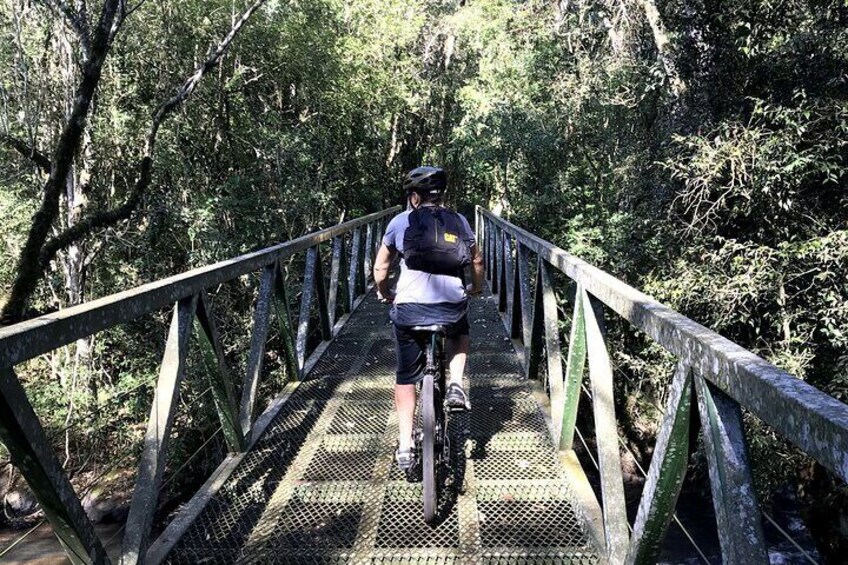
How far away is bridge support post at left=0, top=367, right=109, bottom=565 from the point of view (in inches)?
58.6

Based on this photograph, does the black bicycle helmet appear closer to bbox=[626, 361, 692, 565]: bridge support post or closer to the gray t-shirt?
the gray t-shirt

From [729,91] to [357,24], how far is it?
9.50 metres

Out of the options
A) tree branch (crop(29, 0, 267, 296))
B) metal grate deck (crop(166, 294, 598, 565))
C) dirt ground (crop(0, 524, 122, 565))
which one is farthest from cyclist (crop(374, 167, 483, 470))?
dirt ground (crop(0, 524, 122, 565))

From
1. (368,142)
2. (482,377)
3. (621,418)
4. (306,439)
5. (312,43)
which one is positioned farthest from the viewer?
(368,142)

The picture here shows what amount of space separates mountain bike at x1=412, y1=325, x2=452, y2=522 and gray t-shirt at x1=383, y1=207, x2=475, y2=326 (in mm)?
62

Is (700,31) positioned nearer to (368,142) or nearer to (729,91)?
(729,91)

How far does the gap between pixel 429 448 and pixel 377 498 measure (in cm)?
44

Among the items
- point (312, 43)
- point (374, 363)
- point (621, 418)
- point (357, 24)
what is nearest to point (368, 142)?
point (357, 24)

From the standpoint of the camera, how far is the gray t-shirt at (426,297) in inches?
113

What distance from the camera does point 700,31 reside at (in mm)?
8055

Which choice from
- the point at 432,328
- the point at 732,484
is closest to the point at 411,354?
the point at 432,328

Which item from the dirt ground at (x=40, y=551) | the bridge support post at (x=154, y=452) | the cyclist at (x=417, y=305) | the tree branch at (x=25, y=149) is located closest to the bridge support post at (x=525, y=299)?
the cyclist at (x=417, y=305)

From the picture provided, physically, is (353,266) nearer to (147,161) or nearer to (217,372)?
(147,161)

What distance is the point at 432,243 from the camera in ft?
9.23
